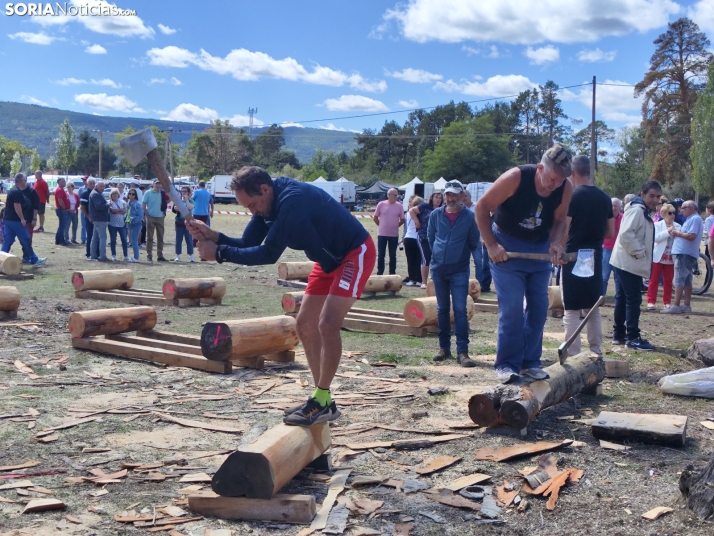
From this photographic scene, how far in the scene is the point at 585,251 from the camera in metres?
7.33

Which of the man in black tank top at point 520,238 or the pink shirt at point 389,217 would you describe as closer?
the man in black tank top at point 520,238

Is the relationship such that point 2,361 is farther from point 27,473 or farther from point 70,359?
point 27,473

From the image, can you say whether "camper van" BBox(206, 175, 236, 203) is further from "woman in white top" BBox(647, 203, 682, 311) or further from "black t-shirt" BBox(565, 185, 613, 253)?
"black t-shirt" BBox(565, 185, 613, 253)

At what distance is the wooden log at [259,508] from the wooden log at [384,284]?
985 cm

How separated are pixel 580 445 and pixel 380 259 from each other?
11.2 meters

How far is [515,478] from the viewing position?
4508mm

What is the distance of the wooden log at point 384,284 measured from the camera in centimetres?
1388

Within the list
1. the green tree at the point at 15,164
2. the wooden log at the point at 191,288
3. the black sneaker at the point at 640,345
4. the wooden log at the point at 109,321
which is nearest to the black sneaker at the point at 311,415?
the wooden log at the point at 109,321

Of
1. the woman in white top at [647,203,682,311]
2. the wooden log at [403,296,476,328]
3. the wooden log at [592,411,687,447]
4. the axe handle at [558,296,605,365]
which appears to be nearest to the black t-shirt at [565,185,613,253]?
the axe handle at [558,296,605,365]

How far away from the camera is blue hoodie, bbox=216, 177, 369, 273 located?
16.1ft

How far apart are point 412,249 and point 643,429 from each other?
34.1 ft

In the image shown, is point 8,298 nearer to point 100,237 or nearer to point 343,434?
point 343,434

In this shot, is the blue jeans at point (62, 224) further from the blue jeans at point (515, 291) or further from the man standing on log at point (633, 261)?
the blue jeans at point (515, 291)

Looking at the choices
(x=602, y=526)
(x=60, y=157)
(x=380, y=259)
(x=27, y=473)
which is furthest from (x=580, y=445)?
(x=60, y=157)
